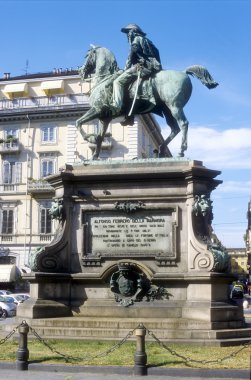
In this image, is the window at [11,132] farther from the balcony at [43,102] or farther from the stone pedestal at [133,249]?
the stone pedestal at [133,249]

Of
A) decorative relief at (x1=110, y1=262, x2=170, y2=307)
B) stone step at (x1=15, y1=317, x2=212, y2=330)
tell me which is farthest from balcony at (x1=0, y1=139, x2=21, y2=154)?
stone step at (x1=15, y1=317, x2=212, y2=330)

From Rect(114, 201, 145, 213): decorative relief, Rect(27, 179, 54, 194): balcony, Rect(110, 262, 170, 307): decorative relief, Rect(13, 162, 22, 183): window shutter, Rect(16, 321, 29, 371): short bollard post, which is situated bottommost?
Rect(16, 321, 29, 371): short bollard post

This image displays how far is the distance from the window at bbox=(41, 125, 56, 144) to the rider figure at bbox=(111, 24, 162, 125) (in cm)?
4054

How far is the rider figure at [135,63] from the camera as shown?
16484mm

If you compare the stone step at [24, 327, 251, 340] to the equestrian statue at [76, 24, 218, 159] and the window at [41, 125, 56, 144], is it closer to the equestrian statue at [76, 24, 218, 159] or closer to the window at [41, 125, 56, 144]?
the equestrian statue at [76, 24, 218, 159]

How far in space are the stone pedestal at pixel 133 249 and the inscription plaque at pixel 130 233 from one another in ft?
0.08

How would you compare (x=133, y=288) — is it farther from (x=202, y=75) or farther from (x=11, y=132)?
(x=11, y=132)

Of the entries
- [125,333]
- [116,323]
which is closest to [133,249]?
[116,323]

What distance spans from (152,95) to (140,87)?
40 centimetres

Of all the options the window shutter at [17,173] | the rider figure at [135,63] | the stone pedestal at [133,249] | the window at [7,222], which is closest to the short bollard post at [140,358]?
the stone pedestal at [133,249]

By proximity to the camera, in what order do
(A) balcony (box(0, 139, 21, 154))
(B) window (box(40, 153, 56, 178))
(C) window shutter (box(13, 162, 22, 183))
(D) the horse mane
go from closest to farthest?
(D) the horse mane < (B) window (box(40, 153, 56, 178)) < (A) balcony (box(0, 139, 21, 154)) < (C) window shutter (box(13, 162, 22, 183))

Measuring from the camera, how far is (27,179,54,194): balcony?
55.8 meters

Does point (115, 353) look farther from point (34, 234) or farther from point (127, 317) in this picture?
point (34, 234)

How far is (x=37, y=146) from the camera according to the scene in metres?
57.8
